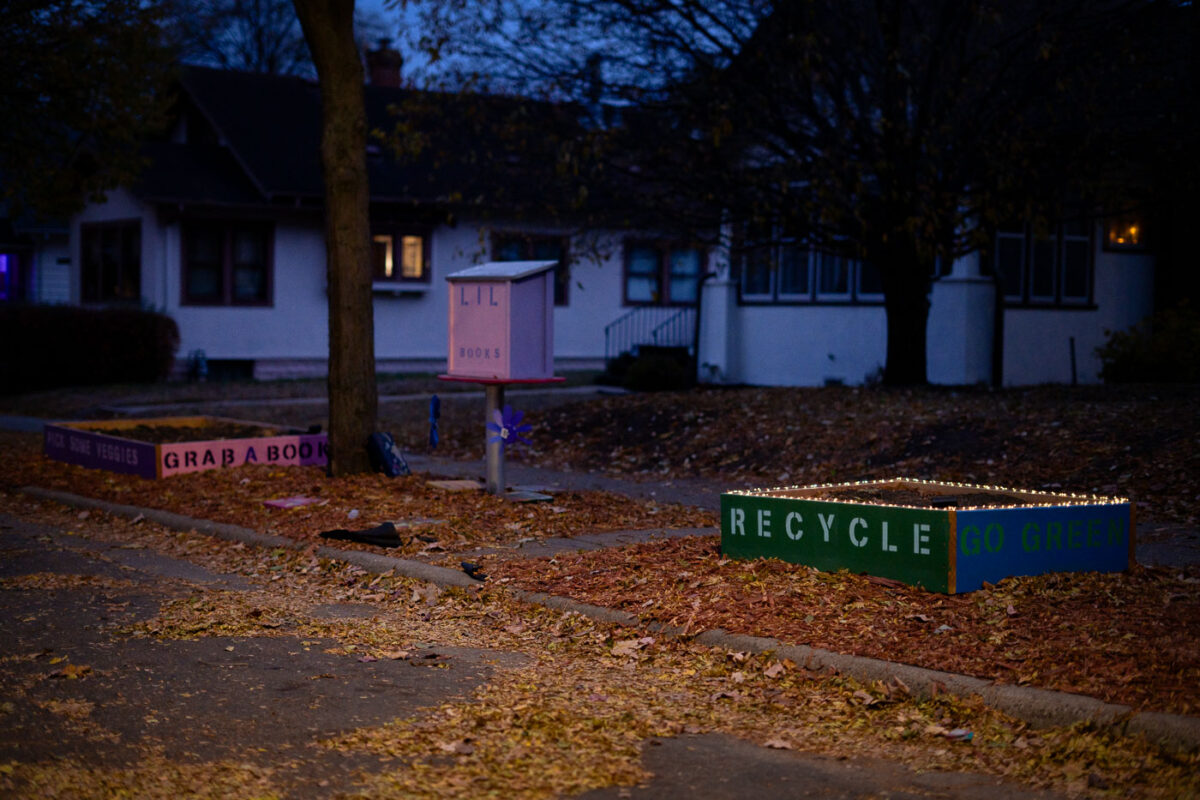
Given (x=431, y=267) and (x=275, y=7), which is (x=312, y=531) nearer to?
(x=431, y=267)

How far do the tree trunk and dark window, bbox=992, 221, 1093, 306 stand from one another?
4.15 m

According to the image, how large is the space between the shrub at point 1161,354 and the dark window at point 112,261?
750 inches

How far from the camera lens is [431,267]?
97.2ft

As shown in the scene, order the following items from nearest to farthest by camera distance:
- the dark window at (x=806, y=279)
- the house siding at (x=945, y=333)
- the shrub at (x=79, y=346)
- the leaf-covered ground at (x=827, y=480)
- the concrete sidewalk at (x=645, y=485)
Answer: the leaf-covered ground at (x=827, y=480)
the concrete sidewalk at (x=645, y=485)
the house siding at (x=945, y=333)
the dark window at (x=806, y=279)
the shrub at (x=79, y=346)

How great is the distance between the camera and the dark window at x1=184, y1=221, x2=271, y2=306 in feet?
89.7

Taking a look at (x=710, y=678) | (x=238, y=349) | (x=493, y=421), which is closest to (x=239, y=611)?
(x=710, y=678)

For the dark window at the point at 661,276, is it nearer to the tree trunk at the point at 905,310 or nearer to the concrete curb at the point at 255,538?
the tree trunk at the point at 905,310

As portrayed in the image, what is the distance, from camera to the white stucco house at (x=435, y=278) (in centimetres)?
2122

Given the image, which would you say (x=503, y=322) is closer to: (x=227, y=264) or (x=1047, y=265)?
(x=1047, y=265)

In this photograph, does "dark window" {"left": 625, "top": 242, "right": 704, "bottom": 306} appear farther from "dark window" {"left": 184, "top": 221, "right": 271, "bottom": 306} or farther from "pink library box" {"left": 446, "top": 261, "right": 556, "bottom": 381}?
"pink library box" {"left": 446, "top": 261, "right": 556, "bottom": 381}

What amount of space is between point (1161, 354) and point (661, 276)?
53.2 ft

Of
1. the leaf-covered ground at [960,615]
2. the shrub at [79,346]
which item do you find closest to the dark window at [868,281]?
the shrub at [79,346]

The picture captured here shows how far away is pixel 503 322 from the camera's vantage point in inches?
421

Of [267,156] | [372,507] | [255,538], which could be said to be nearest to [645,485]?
[372,507]
